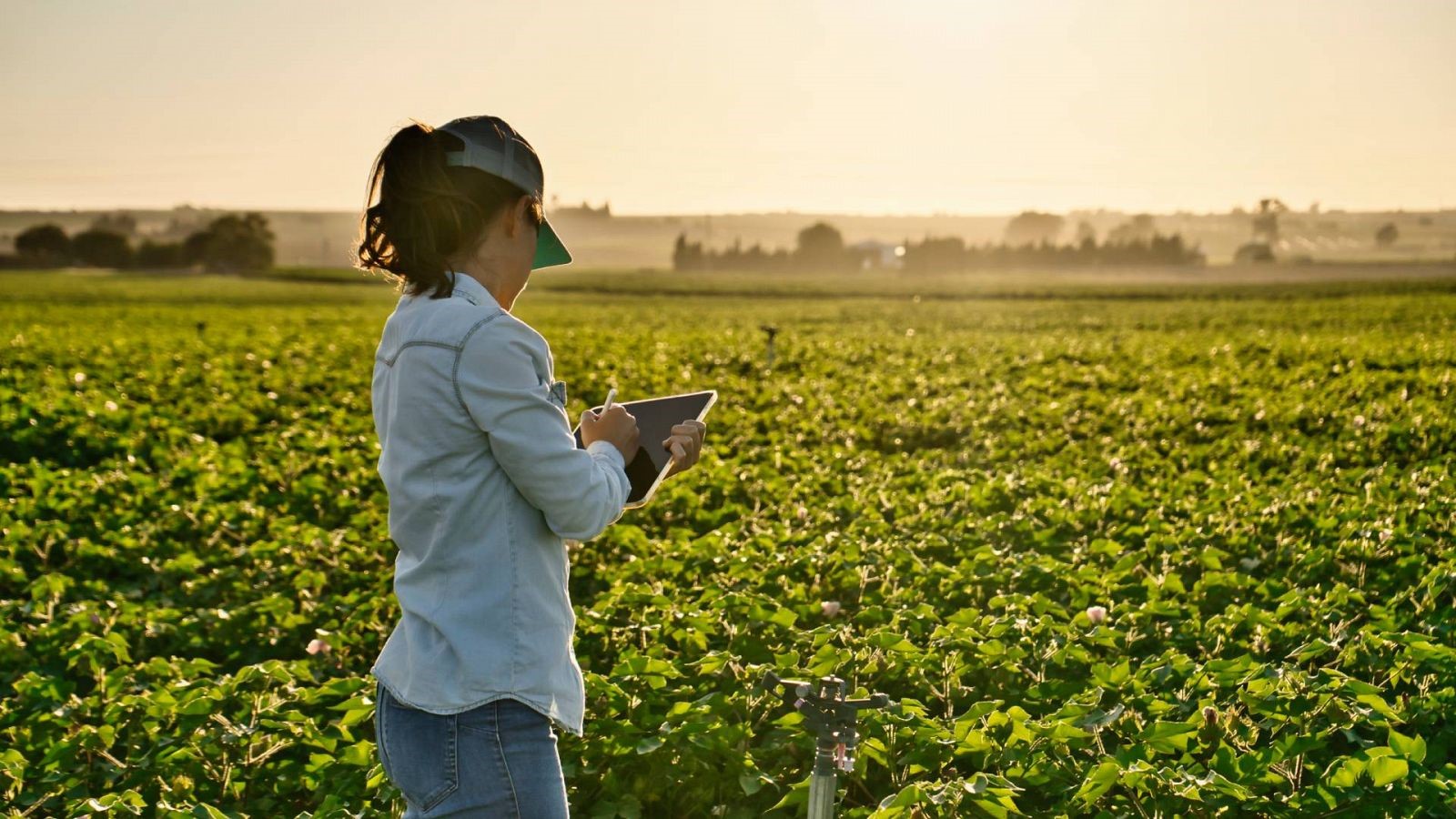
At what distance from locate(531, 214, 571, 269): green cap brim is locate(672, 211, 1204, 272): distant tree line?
4576 inches

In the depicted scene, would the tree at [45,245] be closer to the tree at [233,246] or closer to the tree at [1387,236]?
the tree at [233,246]

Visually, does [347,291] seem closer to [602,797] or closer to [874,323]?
[874,323]

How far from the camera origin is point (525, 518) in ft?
7.25

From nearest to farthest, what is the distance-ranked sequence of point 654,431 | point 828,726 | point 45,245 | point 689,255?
point 654,431 → point 828,726 → point 45,245 → point 689,255

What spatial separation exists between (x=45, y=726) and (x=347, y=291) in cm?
7114

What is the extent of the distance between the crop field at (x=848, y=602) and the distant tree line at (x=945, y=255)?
10638 centimetres

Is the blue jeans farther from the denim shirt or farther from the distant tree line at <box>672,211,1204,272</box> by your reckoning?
the distant tree line at <box>672,211,1204,272</box>

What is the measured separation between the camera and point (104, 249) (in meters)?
98.0

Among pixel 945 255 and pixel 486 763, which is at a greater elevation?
pixel 945 255

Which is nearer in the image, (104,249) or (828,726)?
(828,726)

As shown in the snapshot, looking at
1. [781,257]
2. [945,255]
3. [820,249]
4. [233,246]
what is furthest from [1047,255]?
[233,246]

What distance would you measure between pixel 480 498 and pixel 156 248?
10943cm

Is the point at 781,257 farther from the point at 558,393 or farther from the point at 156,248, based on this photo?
the point at 558,393

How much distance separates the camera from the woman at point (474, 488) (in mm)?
2113
